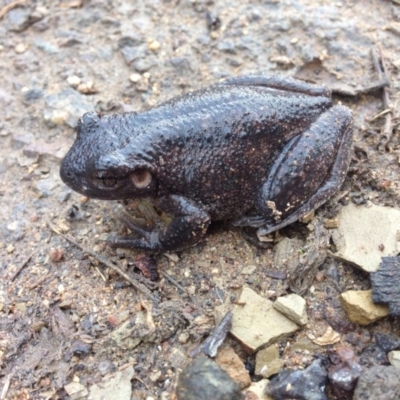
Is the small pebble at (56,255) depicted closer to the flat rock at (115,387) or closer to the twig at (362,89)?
the flat rock at (115,387)

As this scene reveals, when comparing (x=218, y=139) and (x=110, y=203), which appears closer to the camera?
(x=218, y=139)

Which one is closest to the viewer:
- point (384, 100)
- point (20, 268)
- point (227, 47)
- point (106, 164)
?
point (106, 164)

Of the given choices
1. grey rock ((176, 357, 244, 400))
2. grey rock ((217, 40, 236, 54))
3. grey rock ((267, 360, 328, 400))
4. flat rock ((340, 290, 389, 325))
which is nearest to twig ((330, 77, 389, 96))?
grey rock ((217, 40, 236, 54))

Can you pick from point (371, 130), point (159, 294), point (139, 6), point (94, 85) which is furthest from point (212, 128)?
point (139, 6)

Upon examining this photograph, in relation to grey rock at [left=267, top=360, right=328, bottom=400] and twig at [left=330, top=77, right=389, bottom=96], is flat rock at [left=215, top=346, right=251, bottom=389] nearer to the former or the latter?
grey rock at [left=267, top=360, right=328, bottom=400]

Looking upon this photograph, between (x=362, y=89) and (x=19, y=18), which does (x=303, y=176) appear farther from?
(x=19, y=18)

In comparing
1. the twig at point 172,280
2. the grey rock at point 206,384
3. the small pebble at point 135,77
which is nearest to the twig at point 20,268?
the twig at point 172,280

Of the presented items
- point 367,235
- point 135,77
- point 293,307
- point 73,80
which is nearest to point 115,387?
point 293,307
